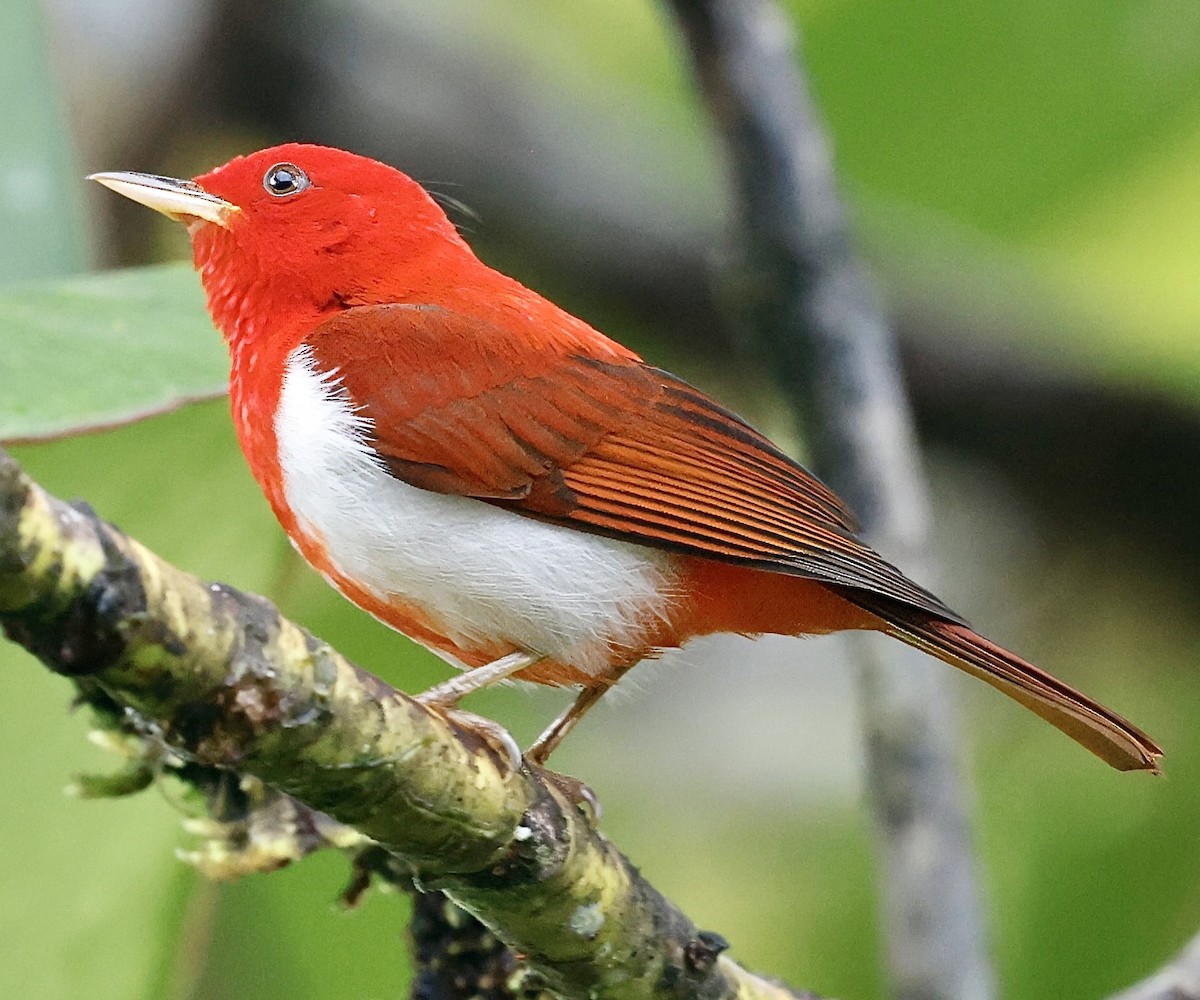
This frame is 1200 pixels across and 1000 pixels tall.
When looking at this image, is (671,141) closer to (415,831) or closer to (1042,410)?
(1042,410)

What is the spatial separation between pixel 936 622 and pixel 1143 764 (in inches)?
14.0

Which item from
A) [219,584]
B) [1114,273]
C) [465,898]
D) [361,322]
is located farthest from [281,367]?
[1114,273]

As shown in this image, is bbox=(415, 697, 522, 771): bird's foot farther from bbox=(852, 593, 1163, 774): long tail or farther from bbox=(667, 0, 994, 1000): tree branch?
bbox=(667, 0, 994, 1000): tree branch

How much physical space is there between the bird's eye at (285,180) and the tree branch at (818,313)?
1000 millimetres

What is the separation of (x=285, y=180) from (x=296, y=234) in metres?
0.15

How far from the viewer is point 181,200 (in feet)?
9.07

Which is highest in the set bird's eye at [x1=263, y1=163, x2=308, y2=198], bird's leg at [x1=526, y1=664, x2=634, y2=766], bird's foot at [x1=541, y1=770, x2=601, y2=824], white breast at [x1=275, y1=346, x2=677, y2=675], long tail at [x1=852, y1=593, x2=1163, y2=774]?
bird's eye at [x1=263, y1=163, x2=308, y2=198]

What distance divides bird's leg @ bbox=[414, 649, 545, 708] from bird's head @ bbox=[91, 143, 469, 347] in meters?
0.62

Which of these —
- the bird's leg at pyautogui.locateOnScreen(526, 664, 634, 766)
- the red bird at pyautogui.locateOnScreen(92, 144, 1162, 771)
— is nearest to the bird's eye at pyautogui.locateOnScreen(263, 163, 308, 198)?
the red bird at pyautogui.locateOnScreen(92, 144, 1162, 771)

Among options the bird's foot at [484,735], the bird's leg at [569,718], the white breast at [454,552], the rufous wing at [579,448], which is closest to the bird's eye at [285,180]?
the rufous wing at [579,448]

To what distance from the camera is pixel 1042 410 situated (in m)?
4.28

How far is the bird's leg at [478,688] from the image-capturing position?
194 cm

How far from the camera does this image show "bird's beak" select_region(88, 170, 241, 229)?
2678 mm

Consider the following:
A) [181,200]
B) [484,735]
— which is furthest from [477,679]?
[181,200]
